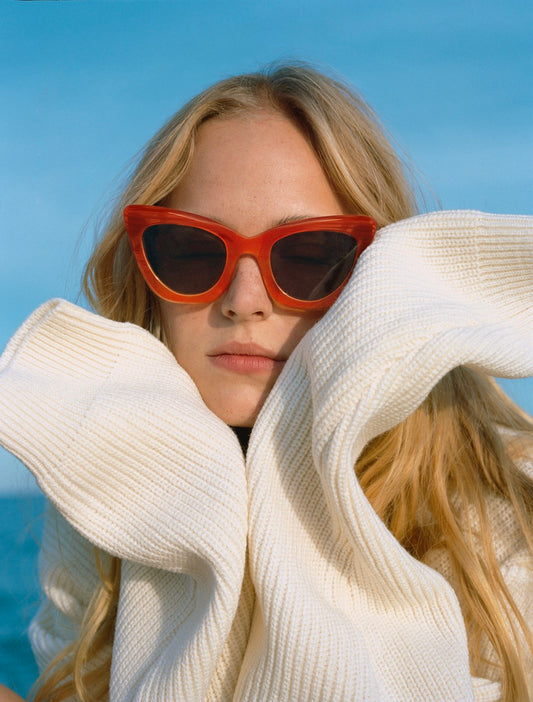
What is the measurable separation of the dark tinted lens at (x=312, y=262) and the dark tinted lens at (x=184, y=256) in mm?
135

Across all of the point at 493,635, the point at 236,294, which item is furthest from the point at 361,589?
the point at 236,294

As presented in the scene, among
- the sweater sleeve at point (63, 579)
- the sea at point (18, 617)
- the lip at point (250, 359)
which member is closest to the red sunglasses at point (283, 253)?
the lip at point (250, 359)

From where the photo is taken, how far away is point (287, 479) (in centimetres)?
138

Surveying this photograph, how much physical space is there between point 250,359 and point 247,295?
143mm

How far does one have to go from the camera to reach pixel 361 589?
1.32 metres

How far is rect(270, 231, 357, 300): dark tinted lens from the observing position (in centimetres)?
157

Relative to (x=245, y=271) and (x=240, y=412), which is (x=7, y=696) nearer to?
(x=240, y=412)

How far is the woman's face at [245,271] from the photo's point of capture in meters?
1.59

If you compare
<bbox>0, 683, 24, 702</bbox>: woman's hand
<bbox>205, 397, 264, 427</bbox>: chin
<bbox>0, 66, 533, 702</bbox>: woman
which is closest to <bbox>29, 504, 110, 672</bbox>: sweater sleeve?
<bbox>0, 66, 533, 702</bbox>: woman

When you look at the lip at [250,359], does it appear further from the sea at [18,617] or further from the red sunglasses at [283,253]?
the sea at [18,617]

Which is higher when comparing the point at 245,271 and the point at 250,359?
the point at 245,271

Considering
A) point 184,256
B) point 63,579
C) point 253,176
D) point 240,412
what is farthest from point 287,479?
point 63,579

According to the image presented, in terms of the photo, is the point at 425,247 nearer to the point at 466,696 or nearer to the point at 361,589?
the point at 361,589

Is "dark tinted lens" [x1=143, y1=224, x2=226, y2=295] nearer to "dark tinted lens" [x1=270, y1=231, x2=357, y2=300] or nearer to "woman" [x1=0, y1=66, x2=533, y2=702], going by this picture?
"woman" [x1=0, y1=66, x2=533, y2=702]
